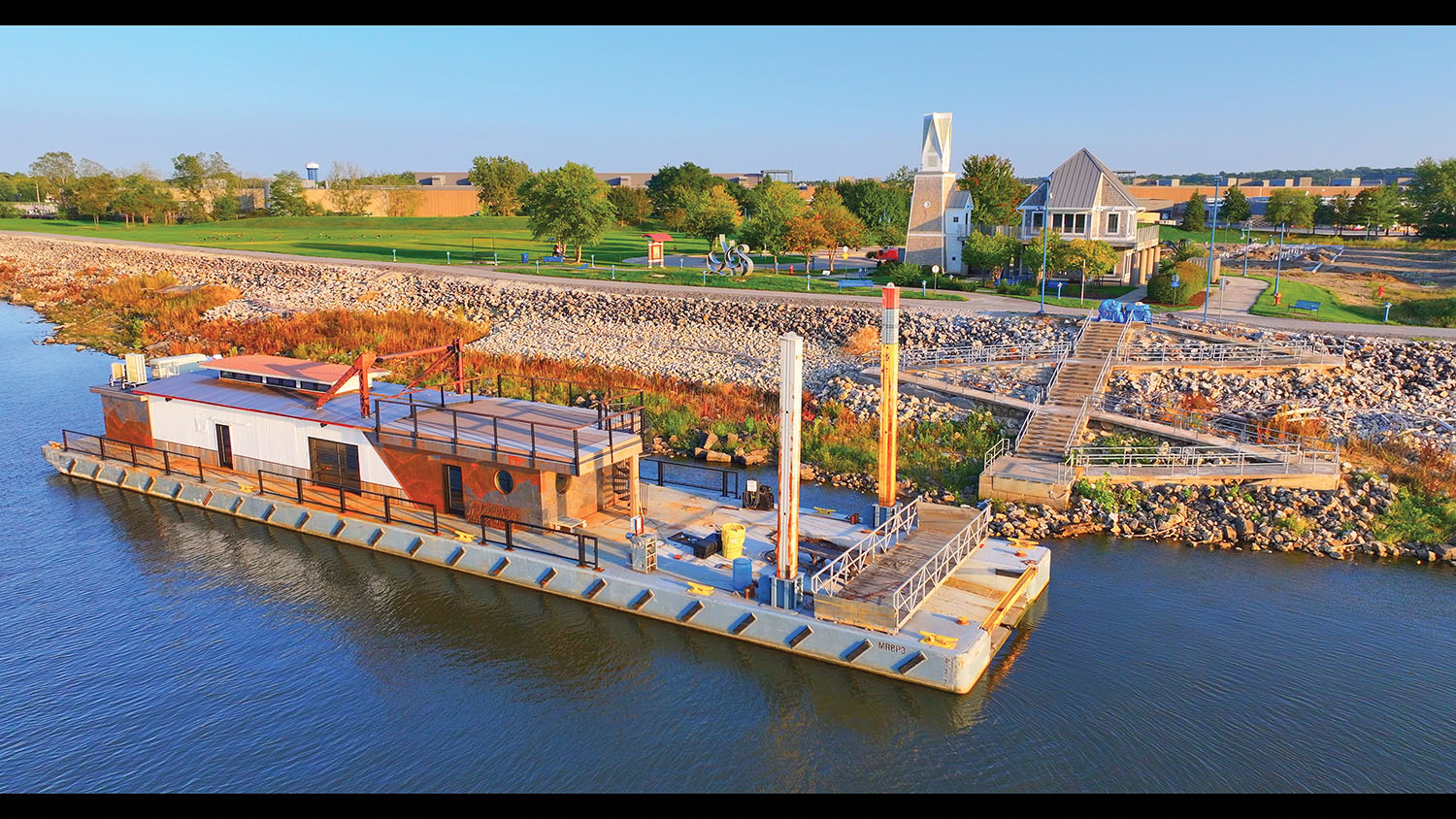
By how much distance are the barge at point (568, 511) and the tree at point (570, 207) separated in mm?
43572

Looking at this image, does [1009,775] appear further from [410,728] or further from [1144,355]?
[1144,355]

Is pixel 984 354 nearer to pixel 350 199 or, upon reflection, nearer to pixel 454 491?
pixel 454 491

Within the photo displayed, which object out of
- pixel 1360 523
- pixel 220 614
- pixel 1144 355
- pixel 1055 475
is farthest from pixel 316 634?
pixel 1144 355

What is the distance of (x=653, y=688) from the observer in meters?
19.6

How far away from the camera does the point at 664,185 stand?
126 meters

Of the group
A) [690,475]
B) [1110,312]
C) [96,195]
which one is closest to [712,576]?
[690,475]

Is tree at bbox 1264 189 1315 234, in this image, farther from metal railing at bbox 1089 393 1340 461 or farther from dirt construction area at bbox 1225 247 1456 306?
metal railing at bbox 1089 393 1340 461

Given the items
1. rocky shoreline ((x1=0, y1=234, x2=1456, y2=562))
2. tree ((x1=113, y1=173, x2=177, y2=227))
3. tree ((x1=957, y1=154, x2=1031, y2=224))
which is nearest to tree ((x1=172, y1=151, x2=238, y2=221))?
tree ((x1=113, y1=173, x2=177, y2=227))

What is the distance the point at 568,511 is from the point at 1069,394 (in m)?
19.7

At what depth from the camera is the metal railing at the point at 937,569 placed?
19.8 metres

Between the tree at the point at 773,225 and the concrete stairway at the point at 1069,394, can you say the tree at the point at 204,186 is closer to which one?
the tree at the point at 773,225

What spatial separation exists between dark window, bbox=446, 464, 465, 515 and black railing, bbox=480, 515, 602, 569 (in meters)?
1.11

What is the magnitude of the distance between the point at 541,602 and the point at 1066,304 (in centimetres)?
3488

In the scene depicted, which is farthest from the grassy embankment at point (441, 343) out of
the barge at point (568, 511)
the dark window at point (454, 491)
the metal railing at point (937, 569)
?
the dark window at point (454, 491)
